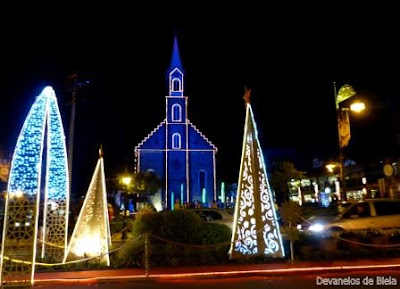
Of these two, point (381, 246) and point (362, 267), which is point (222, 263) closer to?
point (362, 267)

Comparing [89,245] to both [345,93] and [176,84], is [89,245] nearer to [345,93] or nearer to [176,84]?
[345,93]

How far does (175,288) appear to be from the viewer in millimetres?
8898

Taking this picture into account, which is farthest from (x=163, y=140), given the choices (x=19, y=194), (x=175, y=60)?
(x=19, y=194)

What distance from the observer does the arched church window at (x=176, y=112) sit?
46969 mm

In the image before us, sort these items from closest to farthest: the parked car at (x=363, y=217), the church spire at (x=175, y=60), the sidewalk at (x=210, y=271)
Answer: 1. the sidewalk at (x=210, y=271)
2. the parked car at (x=363, y=217)
3. the church spire at (x=175, y=60)

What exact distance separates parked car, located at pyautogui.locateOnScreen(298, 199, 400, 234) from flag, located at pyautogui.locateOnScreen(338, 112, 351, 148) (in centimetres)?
299

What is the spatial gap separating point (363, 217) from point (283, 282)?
699 cm

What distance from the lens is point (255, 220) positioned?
11.6 meters

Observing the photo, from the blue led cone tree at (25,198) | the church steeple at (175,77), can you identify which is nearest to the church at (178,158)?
the church steeple at (175,77)

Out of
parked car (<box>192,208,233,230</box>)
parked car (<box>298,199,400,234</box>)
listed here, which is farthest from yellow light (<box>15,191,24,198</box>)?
parked car (<box>298,199,400,234</box>)

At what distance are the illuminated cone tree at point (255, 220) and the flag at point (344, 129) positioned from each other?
6874 millimetres

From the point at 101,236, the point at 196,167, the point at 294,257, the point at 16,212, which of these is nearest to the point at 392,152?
the point at 196,167

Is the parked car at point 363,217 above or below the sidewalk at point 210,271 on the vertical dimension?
above

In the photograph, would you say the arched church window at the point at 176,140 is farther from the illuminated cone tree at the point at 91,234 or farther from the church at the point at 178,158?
the illuminated cone tree at the point at 91,234
